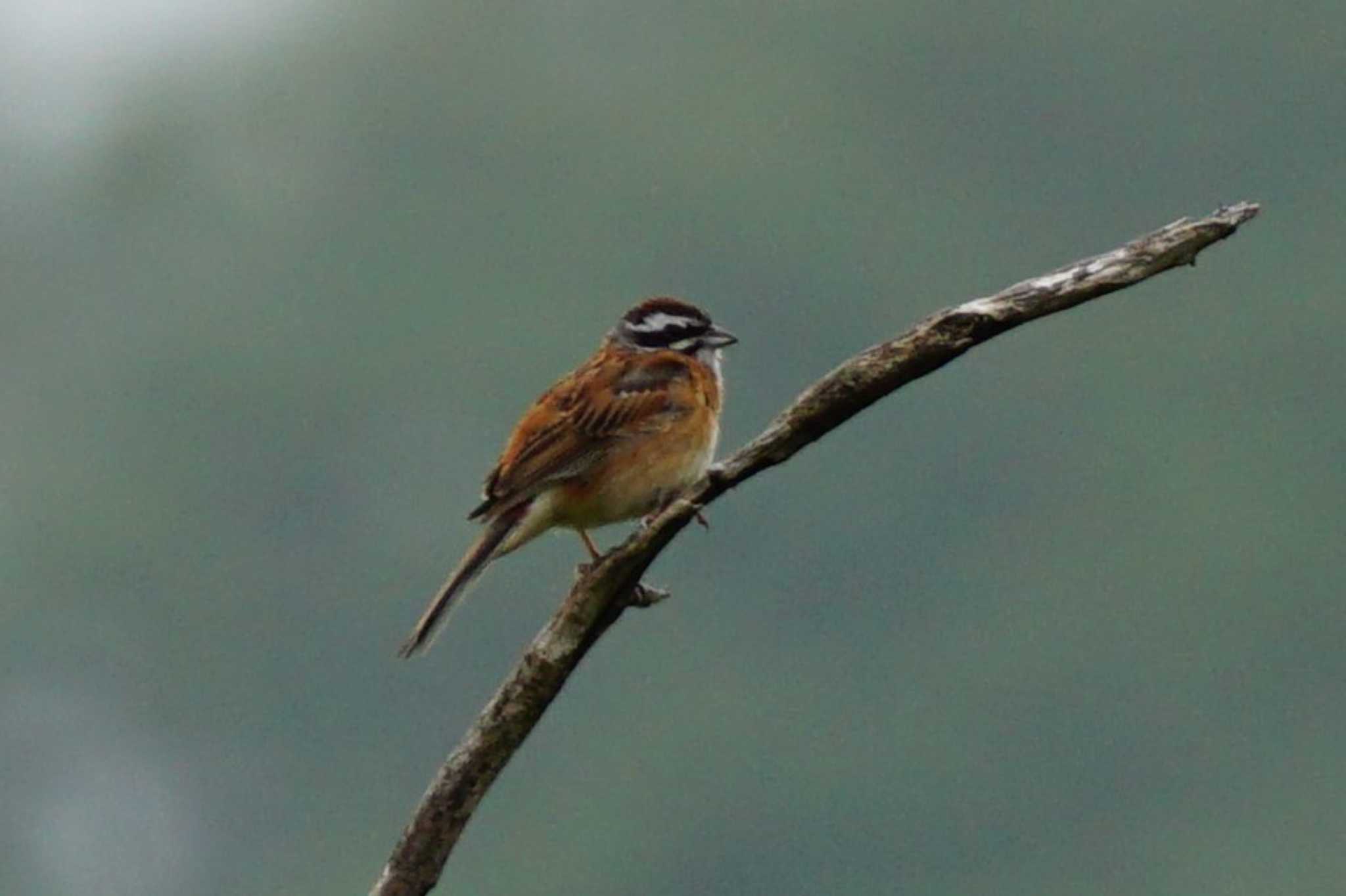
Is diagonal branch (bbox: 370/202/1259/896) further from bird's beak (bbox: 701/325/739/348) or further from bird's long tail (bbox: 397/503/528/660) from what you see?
bird's beak (bbox: 701/325/739/348)

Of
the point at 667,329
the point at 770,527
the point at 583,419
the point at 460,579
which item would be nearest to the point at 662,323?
the point at 667,329

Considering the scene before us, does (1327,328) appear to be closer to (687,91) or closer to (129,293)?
(687,91)

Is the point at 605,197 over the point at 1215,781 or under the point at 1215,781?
over

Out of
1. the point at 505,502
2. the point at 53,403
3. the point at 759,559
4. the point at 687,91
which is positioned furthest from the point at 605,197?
the point at 505,502

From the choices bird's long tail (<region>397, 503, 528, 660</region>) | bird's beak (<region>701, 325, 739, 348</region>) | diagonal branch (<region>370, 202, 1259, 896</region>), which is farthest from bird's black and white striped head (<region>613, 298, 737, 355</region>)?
diagonal branch (<region>370, 202, 1259, 896</region>)

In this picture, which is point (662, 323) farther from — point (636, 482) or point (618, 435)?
point (636, 482)

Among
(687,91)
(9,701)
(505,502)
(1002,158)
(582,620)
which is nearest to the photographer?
(582,620)
